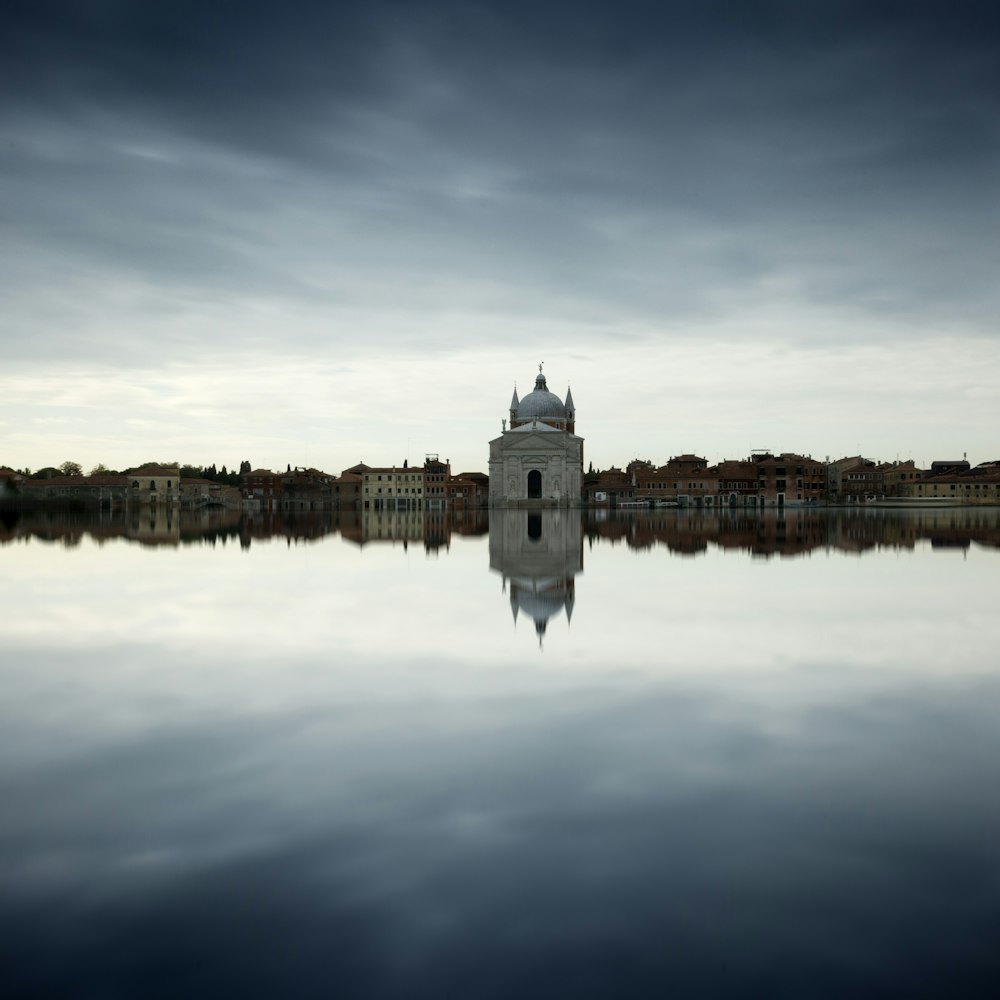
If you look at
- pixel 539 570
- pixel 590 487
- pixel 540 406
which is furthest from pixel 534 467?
pixel 539 570

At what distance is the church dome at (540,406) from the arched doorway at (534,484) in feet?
37.1

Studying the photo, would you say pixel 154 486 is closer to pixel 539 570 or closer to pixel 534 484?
pixel 534 484

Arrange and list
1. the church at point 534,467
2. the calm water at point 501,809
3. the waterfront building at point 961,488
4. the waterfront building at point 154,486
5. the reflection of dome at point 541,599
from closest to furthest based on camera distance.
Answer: the calm water at point 501,809 → the reflection of dome at point 541,599 → the church at point 534,467 → the waterfront building at point 154,486 → the waterfront building at point 961,488

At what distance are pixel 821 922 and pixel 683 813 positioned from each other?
108 cm

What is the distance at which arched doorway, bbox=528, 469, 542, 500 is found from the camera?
87.7 m

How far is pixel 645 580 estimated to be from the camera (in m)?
16.0

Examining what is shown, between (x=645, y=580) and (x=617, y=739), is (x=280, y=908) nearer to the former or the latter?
(x=617, y=739)

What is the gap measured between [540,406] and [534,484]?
43.6ft

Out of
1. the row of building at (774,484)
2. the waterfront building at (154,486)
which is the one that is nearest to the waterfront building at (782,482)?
the row of building at (774,484)

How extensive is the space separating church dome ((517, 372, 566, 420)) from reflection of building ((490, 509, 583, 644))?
66.2m

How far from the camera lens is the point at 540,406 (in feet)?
322

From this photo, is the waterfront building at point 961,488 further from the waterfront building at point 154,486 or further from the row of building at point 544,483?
the waterfront building at point 154,486

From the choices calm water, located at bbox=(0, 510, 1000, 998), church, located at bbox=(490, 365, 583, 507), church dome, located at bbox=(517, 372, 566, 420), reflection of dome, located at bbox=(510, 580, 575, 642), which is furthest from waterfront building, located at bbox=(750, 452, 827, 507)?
calm water, located at bbox=(0, 510, 1000, 998)

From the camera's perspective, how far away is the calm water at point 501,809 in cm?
336
